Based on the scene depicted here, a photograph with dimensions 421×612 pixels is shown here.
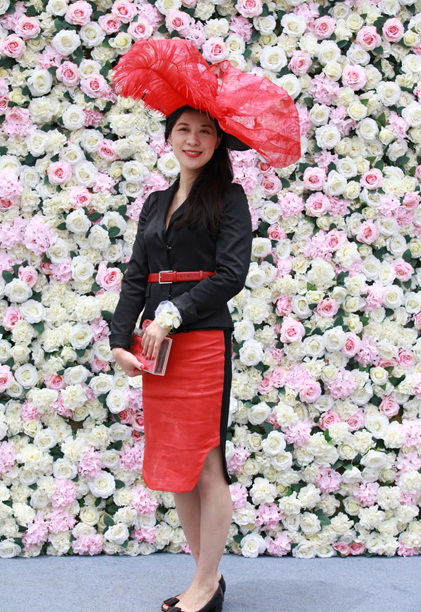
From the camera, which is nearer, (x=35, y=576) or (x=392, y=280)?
(x=35, y=576)

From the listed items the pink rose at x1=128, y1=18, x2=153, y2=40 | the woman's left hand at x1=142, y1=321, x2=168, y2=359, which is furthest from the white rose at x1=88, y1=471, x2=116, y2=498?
the pink rose at x1=128, y1=18, x2=153, y2=40

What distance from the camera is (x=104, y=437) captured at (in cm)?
313

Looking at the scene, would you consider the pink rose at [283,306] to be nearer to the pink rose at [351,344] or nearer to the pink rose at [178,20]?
the pink rose at [351,344]

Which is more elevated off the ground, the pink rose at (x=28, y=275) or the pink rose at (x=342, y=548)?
the pink rose at (x=28, y=275)

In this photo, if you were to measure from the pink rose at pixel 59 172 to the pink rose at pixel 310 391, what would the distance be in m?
1.17

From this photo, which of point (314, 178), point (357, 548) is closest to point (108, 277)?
point (314, 178)

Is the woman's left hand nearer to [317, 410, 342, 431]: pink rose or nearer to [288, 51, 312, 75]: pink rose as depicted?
[317, 410, 342, 431]: pink rose

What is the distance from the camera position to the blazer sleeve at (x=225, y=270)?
238cm

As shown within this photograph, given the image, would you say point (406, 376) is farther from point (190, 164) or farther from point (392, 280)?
point (190, 164)

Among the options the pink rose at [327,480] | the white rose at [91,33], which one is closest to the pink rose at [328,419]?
the pink rose at [327,480]

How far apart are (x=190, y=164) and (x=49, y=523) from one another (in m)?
1.48

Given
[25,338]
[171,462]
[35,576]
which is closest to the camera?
[171,462]

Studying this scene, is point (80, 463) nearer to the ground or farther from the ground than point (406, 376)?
nearer to the ground

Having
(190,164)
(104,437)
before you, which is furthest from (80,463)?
(190,164)
